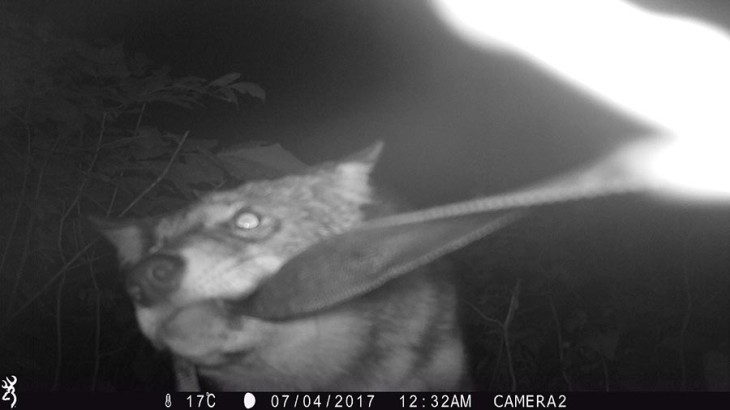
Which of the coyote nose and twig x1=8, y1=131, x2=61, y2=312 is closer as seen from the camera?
the coyote nose

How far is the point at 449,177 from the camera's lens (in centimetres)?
111

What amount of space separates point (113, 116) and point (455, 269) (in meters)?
0.63

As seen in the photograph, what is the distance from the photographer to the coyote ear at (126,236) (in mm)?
1052

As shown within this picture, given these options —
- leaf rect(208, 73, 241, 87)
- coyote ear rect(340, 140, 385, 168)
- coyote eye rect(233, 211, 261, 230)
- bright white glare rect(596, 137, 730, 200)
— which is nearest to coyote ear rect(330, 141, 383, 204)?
coyote ear rect(340, 140, 385, 168)

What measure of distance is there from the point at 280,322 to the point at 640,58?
799 mm

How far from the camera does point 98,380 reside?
3.48 feet

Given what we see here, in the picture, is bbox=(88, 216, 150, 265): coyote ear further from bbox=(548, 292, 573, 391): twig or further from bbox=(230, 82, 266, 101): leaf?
bbox=(548, 292, 573, 391): twig

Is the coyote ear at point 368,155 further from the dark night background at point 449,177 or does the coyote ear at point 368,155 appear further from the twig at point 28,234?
the twig at point 28,234

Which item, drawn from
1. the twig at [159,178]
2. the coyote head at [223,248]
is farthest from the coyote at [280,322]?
the twig at [159,178]

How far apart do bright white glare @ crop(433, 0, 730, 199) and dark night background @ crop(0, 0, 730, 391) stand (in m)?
0.04

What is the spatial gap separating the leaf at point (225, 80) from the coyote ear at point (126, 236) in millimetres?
264

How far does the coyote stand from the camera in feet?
3.17

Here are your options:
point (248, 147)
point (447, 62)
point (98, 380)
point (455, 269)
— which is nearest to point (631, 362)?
point (455, 269)

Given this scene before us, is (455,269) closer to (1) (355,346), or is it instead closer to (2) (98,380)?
(1) (355,346)
